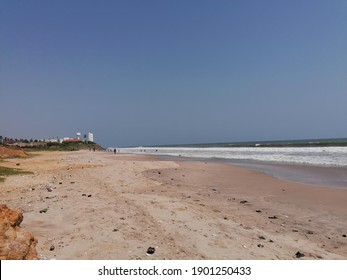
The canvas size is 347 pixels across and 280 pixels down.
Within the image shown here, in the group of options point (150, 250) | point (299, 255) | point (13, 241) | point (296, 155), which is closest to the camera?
point (13, 241)

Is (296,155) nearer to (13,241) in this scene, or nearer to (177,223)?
(177,223)

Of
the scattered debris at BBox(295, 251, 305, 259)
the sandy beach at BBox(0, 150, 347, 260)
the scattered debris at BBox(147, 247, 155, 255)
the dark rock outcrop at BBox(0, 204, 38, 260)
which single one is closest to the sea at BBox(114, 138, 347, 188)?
the sandy beach at BBox(0, 150, 347, 260)

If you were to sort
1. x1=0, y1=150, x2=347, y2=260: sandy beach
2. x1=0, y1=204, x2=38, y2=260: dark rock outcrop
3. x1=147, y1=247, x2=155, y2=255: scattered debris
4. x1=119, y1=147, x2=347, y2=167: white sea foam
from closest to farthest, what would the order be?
1. x1=0, y1=204, x2=38, y2=260: dark rock outcrop
2. x1=147, y1=247, x2=155, y2=255: scattered debris
3. x1=0, y1=150, x2=347, y2=260: sandy beach
4. x1=119, y1=147, x2=347, y2=167: white sea foam

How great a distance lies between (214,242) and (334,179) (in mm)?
13069

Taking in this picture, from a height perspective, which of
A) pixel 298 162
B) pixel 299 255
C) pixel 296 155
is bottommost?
pixel 299 255

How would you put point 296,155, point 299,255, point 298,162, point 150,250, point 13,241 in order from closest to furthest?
point 13,241
point 150,250
point 299,255
point 298,162
point 296,155

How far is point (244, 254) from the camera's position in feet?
17.4

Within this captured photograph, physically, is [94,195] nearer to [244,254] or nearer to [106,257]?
[106,257]

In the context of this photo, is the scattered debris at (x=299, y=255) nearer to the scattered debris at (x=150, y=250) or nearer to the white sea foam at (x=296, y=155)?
the scattered debris at (x=150, y=250)

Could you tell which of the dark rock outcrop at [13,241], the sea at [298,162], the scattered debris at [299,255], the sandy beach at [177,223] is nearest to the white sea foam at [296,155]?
the sea at [298,162]

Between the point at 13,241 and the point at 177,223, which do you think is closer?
the point at 13,241

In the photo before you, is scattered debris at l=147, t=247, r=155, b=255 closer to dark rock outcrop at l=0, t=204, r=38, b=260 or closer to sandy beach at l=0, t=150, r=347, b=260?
sandy beach at l=0, t=150, r=347, b=260

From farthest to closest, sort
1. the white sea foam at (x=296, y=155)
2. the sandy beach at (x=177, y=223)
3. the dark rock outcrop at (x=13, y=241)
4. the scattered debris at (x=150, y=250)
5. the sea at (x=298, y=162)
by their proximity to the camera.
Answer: the white sea foam at (x=296, y=155) → the sea at (x=298, y=162) → the sandy beach at (x=177, y=223) → the scattered debris at (x=150, y=250) → the dark rock outcrop at (x=13, y=241)

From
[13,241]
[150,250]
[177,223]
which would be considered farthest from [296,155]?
[13,241]
